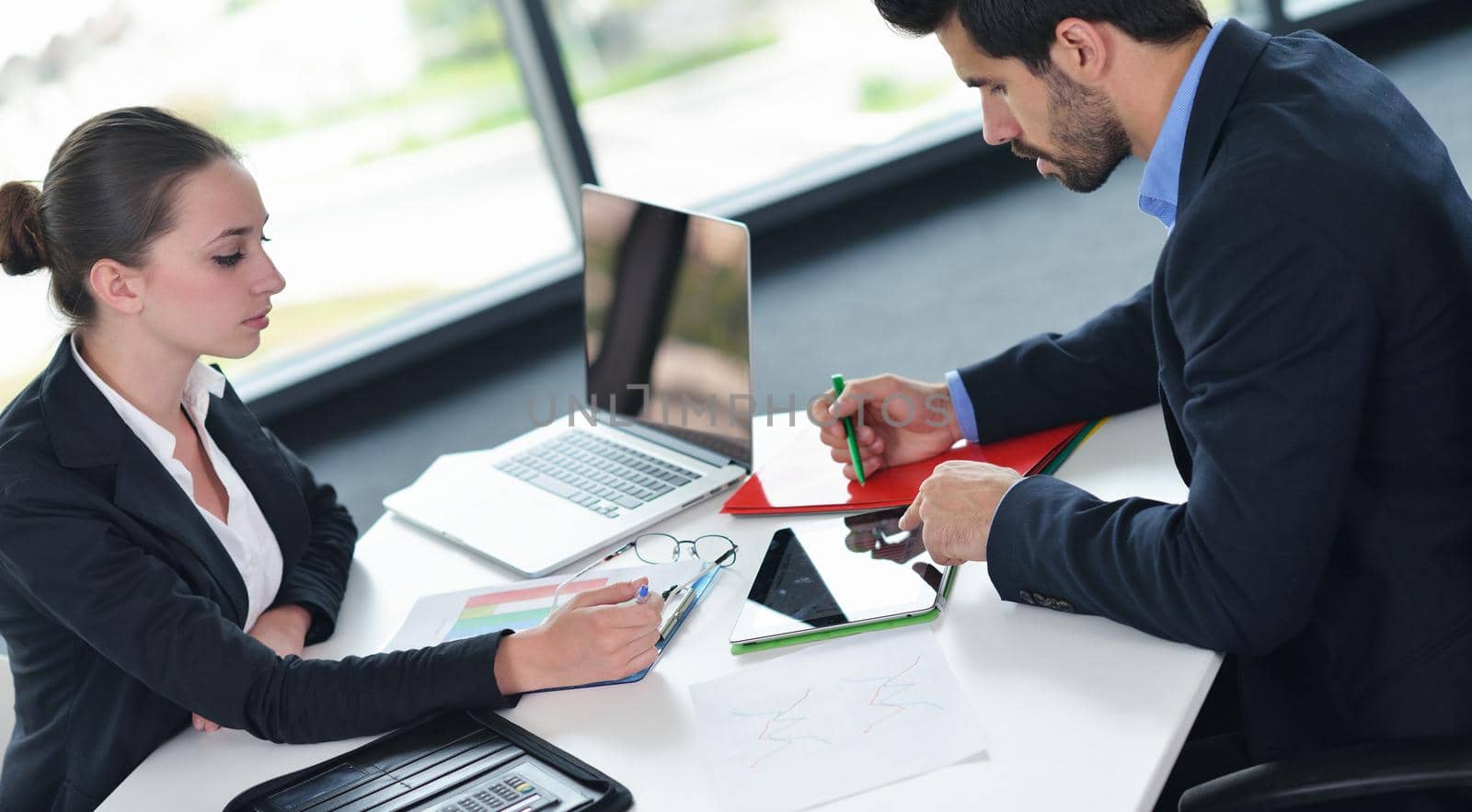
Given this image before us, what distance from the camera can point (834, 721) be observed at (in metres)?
1.30

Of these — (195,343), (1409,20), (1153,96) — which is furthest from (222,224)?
(1409,20)

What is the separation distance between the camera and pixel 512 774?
4.37ft

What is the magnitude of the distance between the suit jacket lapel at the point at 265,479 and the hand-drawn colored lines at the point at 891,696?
2.89ft

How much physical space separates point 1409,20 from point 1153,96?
4784 millimetres

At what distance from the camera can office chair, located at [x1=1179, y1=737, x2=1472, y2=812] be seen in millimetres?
1126

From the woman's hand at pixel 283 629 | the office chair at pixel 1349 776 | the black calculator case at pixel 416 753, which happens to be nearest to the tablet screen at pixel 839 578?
the black calculator case at pixel 416 753

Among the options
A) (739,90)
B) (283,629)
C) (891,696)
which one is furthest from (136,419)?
(739,90)

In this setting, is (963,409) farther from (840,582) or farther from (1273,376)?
(1273,376)

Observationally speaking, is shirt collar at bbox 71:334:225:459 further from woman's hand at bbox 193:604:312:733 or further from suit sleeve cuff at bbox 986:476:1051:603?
suit sleeve cuff at bbox 986:476:1051:603

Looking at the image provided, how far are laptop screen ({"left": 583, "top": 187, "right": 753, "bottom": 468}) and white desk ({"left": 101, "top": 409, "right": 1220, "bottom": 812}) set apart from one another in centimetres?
21

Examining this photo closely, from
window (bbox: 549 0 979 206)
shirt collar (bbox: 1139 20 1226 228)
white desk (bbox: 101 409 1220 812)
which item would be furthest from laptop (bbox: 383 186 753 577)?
window (bbox: 549 0 979 206)

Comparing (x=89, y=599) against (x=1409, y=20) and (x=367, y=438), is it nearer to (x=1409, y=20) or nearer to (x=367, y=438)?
(x=367, y=438)

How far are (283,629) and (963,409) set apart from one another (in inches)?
36.1

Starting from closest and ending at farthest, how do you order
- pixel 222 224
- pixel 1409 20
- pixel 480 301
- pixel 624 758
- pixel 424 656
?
pixel 624 758, pixel 424 656, pixel 222 224, pixel 480 301, pixel 1409 20
